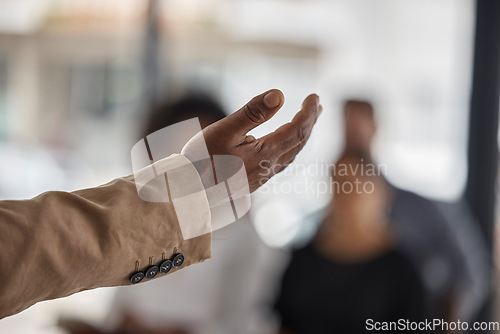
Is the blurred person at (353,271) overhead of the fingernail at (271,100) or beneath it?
beneath

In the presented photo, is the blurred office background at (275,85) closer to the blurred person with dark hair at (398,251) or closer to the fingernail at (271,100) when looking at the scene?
the blurred person with dark hair at (398,251)

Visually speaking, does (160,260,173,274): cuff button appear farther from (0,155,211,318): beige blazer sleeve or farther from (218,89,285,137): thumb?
(218,89,285,137): thumb

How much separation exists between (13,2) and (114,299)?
0.69 m

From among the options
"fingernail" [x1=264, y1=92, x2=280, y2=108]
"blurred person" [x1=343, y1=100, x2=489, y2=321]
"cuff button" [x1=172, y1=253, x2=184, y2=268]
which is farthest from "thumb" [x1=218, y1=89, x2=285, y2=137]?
"blurred person" [x1=343, y1=100, x2=489, y2=321]

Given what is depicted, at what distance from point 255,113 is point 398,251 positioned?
15.9 inches

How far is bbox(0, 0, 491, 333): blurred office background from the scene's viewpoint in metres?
0.69

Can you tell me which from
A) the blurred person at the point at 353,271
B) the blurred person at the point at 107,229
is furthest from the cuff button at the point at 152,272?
the blurred person at the point at 353,271

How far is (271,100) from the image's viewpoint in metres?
0.44

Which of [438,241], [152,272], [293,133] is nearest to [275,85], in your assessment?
[293,133]

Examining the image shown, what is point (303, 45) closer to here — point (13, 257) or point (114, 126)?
point (114, 126)

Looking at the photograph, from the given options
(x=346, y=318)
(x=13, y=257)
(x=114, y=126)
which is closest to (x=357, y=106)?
(x=346, y=318)

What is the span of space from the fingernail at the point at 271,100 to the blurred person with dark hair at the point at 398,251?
213 millimetres

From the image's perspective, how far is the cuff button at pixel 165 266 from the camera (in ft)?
1.51

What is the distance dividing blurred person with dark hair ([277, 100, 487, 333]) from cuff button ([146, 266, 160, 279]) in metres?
0.27
